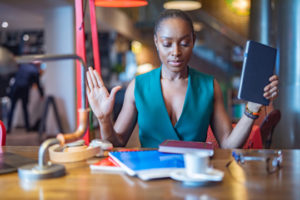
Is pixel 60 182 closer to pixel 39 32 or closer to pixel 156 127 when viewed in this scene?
pixel 156 127

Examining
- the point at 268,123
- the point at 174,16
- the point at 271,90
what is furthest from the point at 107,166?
the point at 268,123

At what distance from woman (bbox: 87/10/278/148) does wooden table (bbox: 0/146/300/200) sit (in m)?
0.55

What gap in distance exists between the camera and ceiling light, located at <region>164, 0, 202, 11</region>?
23.4 ft

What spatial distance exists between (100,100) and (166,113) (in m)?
0.42

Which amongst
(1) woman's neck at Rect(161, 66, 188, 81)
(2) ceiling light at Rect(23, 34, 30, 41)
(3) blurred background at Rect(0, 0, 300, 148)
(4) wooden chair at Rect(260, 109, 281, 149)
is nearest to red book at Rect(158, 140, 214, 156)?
(1) woman's neck at Rect(161, 66, 188, 81)

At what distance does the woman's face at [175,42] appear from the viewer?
6.38ft

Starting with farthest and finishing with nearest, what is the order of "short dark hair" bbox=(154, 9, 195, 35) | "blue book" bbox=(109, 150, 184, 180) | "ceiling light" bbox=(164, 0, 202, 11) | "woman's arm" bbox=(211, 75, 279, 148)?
"ceiling light" bbox=(164, 0, 202, 11), "short dark hair" bbox=(154, 9, 195, 35), "woman's arm" bbox=(211, 75, 279, 148), "blue book" bbox=(109, 150, 184, 180)

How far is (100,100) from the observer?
174cm

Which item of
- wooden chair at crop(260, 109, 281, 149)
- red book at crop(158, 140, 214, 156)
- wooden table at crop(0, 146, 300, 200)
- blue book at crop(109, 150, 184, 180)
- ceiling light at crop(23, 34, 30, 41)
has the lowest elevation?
wooden chair at crop(260, 109, 281, 149)

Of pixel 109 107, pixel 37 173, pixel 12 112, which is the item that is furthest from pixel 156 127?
pixel 12 112

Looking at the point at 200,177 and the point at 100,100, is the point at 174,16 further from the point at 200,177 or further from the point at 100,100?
the point at 200,177

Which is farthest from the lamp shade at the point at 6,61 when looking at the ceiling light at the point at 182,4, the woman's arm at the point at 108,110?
the ceiling light at the point at 182,4

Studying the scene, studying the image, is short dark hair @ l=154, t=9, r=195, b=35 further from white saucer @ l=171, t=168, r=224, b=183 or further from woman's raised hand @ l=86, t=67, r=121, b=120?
white saucer @ l=171, t=168, r=224, b=183

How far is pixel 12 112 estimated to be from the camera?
9.09 m
